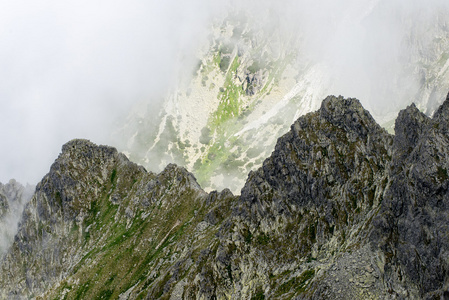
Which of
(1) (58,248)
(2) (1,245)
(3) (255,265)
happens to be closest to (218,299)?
(3) (255,265)

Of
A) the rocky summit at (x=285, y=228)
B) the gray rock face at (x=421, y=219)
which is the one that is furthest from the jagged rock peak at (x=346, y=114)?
the gray rock face at (x=421, y=219)

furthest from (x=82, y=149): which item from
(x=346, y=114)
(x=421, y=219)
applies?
(x=421, y=219)

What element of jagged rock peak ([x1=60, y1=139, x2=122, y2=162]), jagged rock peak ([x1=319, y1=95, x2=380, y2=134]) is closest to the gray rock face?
jagged rock peak ([x1=319, y1=95, x2=380, y2=134])

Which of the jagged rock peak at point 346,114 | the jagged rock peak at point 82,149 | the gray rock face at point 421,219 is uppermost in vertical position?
the jagged rock peak at point 82,149

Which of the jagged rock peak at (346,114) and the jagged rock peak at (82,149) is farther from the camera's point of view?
the jagged rock peak at (82,149)

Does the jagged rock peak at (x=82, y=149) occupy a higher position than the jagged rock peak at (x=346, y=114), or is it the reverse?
the jagged rock peak at (x=82, y=149)

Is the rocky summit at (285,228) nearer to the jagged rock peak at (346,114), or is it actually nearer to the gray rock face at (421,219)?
the gray rock face at (421,219)

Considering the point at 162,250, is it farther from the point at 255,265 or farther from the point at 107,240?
the point at 255,265

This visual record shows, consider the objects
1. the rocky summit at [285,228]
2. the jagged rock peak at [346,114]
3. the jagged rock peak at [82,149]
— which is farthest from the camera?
the jagged rock peak at [82,149]
